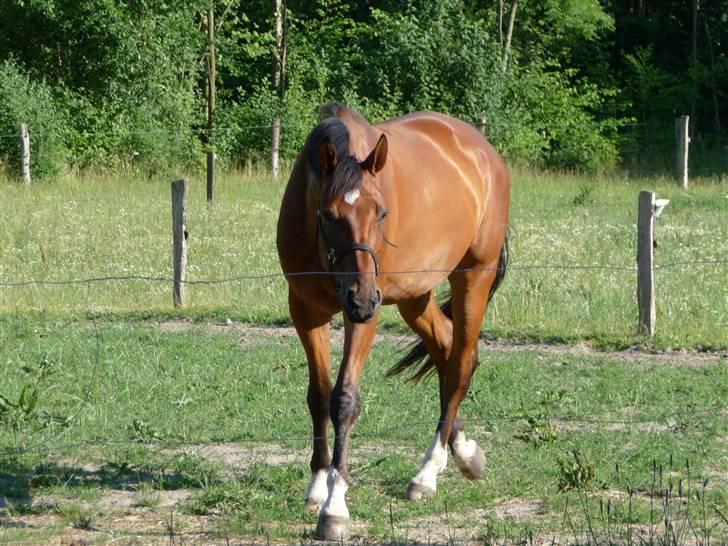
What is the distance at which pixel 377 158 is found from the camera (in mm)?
5648

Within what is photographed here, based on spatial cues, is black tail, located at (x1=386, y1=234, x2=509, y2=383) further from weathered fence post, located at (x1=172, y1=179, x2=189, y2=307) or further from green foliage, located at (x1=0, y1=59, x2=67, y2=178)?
green foliage, located at (x1=0, y1=59, x2=67, y2=178)

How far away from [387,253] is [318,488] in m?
1.27

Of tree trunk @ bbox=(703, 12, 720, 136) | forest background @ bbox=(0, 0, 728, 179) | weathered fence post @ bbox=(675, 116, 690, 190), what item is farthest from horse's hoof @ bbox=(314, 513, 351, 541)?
tree trunk @ bbox=(703, 12, 720, 136)

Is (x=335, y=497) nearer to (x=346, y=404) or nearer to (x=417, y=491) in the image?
(x=346, y=404)

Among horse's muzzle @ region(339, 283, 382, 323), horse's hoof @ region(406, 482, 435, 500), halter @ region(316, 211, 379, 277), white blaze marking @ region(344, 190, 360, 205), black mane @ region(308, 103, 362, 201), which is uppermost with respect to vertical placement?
black mane @ region(308, 103, 362, 201)

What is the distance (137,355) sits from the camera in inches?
376

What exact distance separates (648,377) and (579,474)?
3157 millimetres

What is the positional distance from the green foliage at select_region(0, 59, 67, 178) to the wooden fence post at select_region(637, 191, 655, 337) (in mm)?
15457

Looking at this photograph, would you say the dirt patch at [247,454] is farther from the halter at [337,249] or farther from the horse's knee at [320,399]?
the halter at [337,249]

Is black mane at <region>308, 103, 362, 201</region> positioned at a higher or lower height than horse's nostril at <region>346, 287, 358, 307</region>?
higher

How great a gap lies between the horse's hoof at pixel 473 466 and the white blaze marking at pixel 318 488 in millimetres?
945

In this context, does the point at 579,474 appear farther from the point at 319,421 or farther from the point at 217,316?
the point at 217,316

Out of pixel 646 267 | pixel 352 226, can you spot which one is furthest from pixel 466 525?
pixel 646 267

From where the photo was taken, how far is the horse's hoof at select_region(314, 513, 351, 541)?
5.43m
